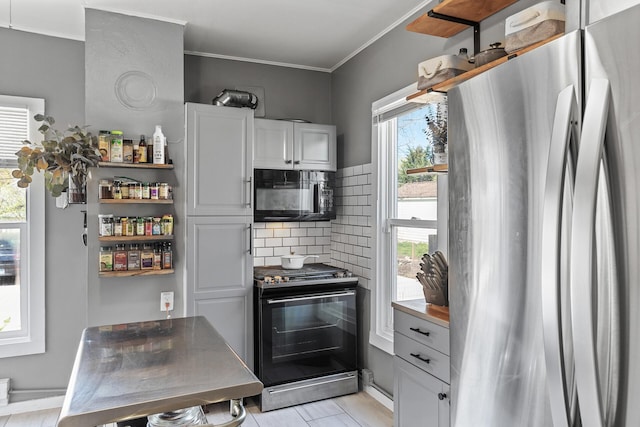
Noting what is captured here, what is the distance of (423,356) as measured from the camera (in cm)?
202

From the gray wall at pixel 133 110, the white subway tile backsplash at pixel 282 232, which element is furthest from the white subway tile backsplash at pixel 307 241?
the gray wall at pixel 133 110

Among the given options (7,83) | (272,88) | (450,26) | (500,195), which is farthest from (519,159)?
(7,83)

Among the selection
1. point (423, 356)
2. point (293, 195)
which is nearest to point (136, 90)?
point (293, 195)

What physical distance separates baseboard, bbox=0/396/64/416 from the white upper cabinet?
88.6 inches

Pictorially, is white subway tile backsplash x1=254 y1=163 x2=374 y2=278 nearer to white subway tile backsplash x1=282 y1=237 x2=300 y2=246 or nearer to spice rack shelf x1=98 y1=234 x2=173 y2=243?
white subway tile backsplash x1=282 y1=237 x2=300 y2=246

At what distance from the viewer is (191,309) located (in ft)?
10.0

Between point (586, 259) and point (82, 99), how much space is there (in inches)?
137

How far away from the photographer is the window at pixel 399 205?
2.89m

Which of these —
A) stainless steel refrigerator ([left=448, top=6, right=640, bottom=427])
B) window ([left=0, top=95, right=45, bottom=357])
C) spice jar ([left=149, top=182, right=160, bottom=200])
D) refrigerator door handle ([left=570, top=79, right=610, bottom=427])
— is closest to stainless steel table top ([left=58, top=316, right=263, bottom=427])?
stainless steel refrigerator ([left=448, top=6, right=640, bottom=427])

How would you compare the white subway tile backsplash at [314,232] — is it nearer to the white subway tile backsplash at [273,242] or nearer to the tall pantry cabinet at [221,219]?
the white subway tile backsplash at [273,242]

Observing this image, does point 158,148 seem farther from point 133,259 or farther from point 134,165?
point 133,259

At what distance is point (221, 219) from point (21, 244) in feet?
4.74

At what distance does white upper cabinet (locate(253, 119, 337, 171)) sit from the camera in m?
3.44

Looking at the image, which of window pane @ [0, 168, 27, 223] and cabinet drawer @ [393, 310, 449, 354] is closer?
cabinet drawer @ [393, 310, 449, 354]
